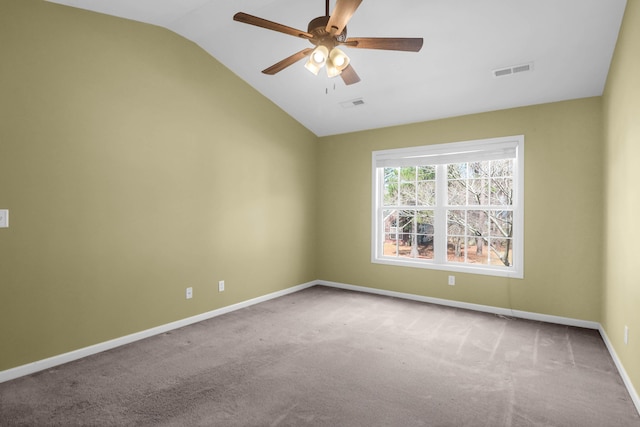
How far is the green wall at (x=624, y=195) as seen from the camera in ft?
7.41

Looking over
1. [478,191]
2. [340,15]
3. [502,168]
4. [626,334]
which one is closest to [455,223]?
[478,191]

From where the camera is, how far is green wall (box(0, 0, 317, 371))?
253 cm

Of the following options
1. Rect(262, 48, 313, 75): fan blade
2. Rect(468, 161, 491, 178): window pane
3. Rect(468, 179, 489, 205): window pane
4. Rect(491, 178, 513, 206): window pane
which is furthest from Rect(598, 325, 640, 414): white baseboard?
Rect(262, 48, 313, 75): fan blade

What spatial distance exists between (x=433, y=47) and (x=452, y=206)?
2097 millimetres

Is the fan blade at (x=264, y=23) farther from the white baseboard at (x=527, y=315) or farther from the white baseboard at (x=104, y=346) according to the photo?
the white baseboard at (x=527, y=315)

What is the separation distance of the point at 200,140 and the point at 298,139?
1.82 metres

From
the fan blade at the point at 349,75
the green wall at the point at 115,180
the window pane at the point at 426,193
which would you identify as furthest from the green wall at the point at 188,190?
the fan blade at the point at 349,75

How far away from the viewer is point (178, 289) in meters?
3.62

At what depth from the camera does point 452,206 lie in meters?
4.55

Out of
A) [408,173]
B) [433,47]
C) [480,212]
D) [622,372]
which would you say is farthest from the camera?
[408,173]

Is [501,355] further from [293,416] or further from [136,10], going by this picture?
[136,10]

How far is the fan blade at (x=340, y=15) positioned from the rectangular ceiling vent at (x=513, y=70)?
2173mm

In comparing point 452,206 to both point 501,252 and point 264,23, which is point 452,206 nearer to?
point 501,252

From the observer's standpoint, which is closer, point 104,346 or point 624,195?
point 624,195
